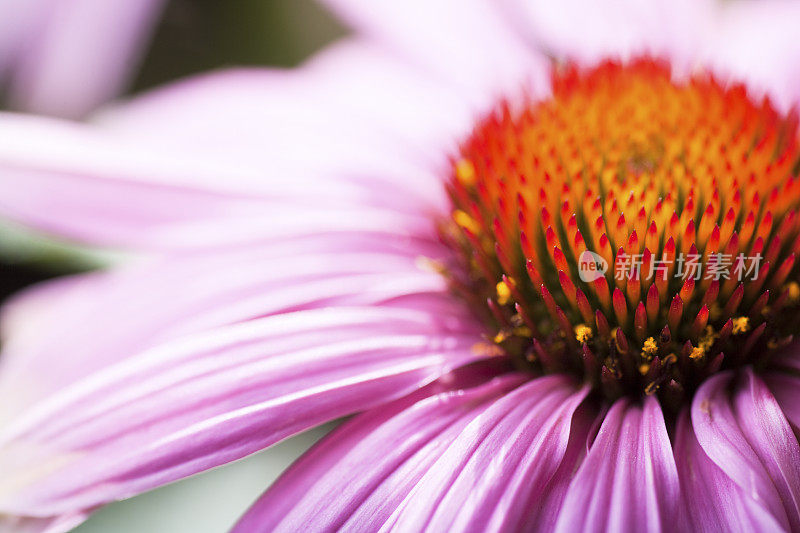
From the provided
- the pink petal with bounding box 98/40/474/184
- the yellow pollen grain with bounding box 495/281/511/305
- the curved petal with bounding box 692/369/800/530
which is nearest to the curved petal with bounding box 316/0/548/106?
the pink petal with bounding box 98/40/474/184

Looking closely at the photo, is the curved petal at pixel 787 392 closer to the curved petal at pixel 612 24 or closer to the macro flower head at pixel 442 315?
the macro flower head at pixel 442 315

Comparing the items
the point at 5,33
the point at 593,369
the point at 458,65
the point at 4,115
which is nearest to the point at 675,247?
the point at 593,369

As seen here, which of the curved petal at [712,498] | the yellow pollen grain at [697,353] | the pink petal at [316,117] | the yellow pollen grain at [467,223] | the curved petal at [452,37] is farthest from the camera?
the curved petal at [452,37]

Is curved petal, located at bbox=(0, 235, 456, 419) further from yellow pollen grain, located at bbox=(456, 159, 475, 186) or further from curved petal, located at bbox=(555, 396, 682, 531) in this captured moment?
curved petal, located at bbox=(555, 396, 682, 531)

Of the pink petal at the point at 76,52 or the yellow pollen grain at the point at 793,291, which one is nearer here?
the yellow pollen grain at the point at 793,291

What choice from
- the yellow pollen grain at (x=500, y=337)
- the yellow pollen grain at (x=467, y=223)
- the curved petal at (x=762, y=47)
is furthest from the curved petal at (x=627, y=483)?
the curved petal at (x=762, y=47)

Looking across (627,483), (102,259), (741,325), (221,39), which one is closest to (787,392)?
(741,325)

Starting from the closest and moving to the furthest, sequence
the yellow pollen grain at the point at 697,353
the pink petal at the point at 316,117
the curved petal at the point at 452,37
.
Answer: the yellow pollen grain at the point at 697,353, the pink petal at the point at 316,117, the curved petal at the point at 452,37
